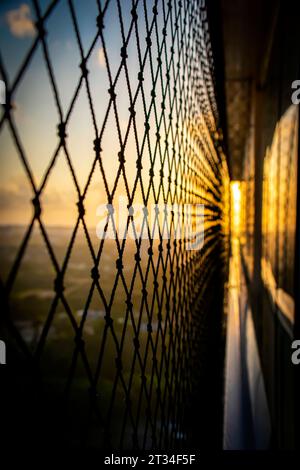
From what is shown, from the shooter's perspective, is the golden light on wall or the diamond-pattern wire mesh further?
the golden light on wall

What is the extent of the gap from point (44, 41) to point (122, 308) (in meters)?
0.82

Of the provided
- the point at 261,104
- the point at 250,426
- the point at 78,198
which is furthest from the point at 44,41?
the point at 261,104

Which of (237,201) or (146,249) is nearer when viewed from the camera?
(146,249)

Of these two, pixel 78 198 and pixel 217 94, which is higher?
pixel 217 94

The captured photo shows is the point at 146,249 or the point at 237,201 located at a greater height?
the point at 237,201

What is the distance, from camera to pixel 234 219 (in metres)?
10.8

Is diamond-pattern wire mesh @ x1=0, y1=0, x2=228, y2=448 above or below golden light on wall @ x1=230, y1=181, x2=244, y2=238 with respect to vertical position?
below

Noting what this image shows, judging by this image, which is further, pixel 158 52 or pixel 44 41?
pixel 158 52

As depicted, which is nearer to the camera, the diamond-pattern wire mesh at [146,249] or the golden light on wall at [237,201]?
the diamond-pattern wire mesh at [146,249]

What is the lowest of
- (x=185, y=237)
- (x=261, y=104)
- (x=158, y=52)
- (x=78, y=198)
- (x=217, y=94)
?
(x=78, y=198)

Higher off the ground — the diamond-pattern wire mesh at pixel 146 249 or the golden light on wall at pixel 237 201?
the golden light on wall at pixel 237 201
